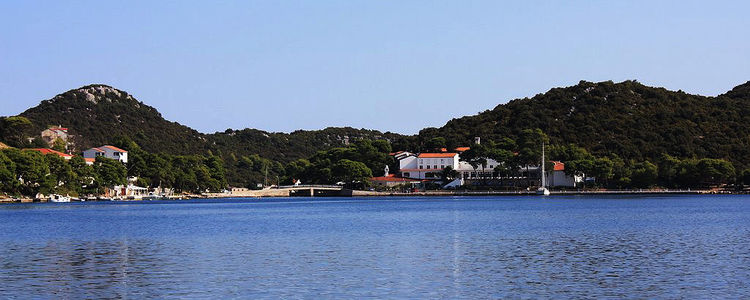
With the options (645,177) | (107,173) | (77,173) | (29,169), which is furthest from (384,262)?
(645,177)

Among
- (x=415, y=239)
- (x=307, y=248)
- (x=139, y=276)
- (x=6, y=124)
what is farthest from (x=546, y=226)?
(x=6, y=124)

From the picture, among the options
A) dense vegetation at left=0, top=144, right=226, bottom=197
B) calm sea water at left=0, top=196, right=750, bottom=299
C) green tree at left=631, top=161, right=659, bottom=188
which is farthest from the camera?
green tree at left=631, top=161, right=659, bottom=188

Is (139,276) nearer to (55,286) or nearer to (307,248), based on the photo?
(55,286)

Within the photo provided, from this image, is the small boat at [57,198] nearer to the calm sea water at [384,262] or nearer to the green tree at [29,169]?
the green tree at [29,169]

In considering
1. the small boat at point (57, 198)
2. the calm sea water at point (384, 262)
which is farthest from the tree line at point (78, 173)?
the calm sea water at point (384, 262)

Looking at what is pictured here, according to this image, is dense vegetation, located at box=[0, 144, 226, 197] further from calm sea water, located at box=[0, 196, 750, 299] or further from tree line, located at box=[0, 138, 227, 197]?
calm sea water, located at box=[0, 196, 750, 299]

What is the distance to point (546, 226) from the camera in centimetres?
6800

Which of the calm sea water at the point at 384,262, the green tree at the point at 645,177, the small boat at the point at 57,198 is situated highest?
the green tree at the point at 645,177

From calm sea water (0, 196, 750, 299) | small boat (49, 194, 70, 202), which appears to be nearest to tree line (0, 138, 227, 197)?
small boat (49, 194, 70, 202)

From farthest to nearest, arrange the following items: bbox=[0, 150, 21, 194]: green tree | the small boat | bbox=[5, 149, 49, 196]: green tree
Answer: the small boat → bbox=[5, 149, 49, 196]: green tree → bbox=[0, 150, 21, 194]: green tree

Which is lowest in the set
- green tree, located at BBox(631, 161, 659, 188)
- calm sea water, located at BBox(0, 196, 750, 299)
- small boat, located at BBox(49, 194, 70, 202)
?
calm sea water, located at BBox(0, 196, 750, 299)

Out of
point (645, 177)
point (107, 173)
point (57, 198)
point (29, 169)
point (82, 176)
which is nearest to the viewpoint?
point (29, 169)

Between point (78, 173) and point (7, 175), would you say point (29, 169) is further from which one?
point (78, 173)

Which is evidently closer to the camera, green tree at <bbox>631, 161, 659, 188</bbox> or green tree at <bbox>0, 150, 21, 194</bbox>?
green tree at <bbox>0, 150, 21, 194</bbox>
